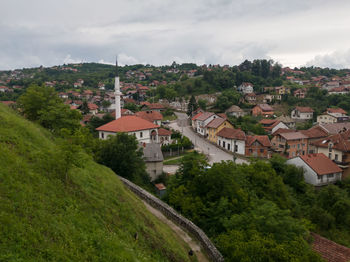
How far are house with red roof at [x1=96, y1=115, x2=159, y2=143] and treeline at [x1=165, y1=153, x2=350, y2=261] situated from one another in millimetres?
18557

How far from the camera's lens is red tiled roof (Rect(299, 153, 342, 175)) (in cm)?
3196

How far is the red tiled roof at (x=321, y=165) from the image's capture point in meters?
32.0

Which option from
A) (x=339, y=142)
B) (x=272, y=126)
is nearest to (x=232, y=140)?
(x=339, y=142)

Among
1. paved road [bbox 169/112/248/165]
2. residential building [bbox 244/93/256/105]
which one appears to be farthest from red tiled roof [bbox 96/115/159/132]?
residential building [bbox 244/93/256/105]

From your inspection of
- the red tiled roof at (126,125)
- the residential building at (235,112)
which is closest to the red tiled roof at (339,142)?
the red tiled roof at (126,125)

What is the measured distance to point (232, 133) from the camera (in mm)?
43875

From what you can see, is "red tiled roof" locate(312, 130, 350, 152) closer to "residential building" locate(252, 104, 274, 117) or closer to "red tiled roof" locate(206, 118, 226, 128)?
"red tiled roof" locate(206, 118, 226, 128)

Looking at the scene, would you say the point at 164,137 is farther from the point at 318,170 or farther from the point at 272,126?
the point at 272,126

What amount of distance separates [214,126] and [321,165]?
1973 centimetres

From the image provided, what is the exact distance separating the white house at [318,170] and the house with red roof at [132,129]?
64.1 ft

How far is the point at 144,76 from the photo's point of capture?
14600cm

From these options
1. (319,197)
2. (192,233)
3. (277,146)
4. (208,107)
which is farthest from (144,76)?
(192,233)

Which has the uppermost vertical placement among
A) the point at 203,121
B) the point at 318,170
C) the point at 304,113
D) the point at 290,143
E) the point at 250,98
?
the point at 250,98

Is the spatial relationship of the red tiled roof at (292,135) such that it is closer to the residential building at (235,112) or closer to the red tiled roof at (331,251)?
the residential building at (235,112)
